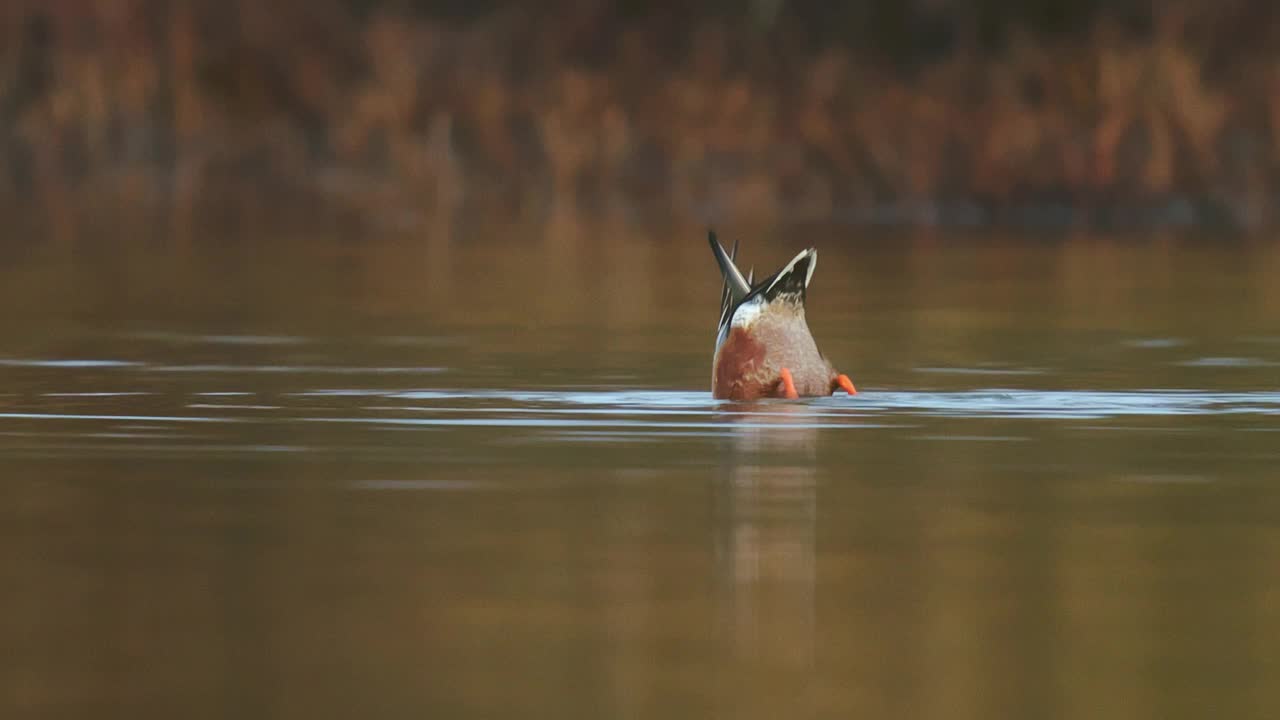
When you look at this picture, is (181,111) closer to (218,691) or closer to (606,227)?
(606,227)

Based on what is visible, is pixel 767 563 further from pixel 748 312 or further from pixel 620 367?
pixel 620 367

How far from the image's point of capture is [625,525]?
910 cm

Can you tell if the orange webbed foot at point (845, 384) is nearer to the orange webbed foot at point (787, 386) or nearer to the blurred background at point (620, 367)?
the blurred background at point (620, 367)

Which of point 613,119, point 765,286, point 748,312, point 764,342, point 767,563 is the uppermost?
point 613,119

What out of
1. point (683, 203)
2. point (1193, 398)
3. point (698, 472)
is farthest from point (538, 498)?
point (683, 203)

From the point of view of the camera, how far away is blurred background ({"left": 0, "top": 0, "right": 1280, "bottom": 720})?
708 cm

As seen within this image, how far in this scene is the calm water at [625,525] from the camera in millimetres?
6719

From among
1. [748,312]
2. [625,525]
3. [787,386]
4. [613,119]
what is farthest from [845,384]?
[613,119]

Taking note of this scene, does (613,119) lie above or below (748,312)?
above

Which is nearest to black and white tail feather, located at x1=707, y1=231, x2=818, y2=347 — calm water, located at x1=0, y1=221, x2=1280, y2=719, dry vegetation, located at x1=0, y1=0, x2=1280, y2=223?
calm water, located at x1=0, y1=221, x2=1280, y2=719

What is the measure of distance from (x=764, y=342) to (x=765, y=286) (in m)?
0.33

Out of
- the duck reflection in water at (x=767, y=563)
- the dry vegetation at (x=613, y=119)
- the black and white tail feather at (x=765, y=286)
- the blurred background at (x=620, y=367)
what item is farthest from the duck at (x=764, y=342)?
the dry vegetation at (x=613, y=119)

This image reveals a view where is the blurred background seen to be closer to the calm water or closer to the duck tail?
the calm water

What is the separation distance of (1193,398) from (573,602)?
19.8 feet
